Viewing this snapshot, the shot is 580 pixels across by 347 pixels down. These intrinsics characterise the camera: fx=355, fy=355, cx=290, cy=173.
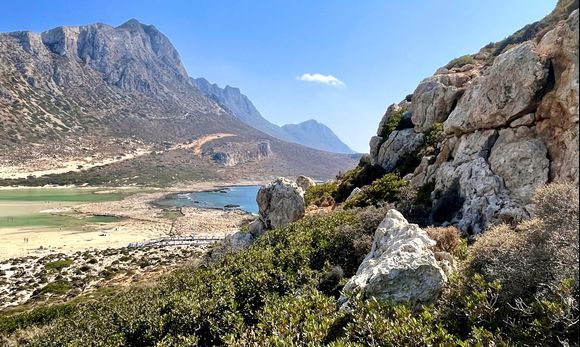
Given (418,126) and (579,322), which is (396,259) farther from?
(418,126)

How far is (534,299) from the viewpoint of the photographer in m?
6.34

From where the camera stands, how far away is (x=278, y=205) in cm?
2838

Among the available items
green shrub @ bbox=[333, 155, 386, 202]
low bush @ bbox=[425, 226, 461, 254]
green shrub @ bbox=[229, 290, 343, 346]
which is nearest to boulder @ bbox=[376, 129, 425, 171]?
green shrub @ bbox=[333, 155, 386, 202]

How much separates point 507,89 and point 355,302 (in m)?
12.5

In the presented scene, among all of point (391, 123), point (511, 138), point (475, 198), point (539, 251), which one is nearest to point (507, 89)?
point (511, 138)

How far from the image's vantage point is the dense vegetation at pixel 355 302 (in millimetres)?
6074

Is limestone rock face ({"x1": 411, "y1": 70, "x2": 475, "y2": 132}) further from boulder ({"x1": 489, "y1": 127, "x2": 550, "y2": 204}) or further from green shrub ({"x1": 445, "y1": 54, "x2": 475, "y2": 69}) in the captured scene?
→ green shrub ({"x1": 445, "y1": 54, "x2": 475, "y2": 69})

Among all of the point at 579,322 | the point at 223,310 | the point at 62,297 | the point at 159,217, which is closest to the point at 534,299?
the point at 579,322

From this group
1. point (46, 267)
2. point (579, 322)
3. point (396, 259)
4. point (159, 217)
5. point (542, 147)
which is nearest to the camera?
point (579, 322)

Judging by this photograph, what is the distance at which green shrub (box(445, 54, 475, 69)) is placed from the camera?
43175mm

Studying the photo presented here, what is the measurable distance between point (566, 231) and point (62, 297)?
39.3 m

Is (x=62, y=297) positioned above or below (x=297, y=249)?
below

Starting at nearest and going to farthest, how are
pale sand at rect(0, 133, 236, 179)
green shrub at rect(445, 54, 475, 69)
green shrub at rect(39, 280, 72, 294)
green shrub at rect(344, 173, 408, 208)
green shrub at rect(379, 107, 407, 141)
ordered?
green shrub at rect(344, 173, 408, 208) < green shrub at rect(379, 107, 407, 141) < green shrub at rect(39, 280, 72, 294) < green shrub at rect(445, 54, 475, 69) < pale sand at rect(0, 133, 236, 179)

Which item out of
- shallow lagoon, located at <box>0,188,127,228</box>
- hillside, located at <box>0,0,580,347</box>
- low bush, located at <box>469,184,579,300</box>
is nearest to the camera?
low bush, located at <box>469,184,579,300</box>
